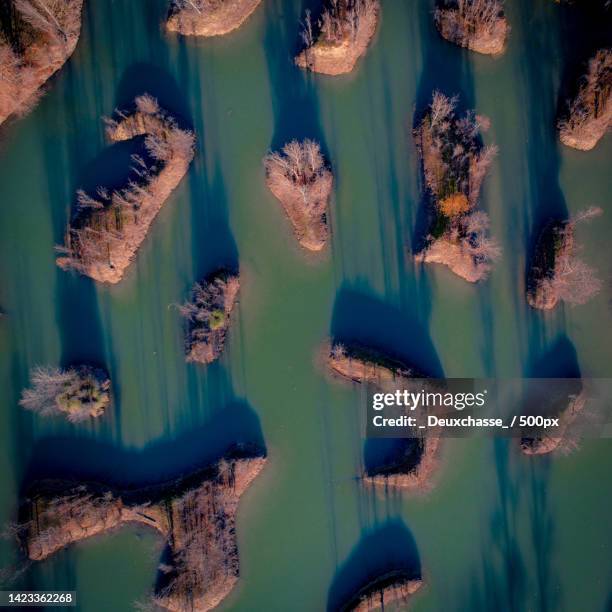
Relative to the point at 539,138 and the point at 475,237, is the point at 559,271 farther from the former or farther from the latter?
the point at 539,138

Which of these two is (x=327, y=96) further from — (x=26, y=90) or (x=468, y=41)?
(x=26, y=90)

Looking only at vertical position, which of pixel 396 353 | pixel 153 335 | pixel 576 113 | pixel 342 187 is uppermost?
pixel 576 113

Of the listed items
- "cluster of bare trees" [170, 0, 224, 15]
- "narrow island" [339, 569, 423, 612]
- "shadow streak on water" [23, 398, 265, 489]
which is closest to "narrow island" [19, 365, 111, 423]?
"shadow streak on water" [23, 398, 265, 489]

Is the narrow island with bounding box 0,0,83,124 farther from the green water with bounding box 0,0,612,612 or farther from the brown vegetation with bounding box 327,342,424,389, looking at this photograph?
the brown vegetation with bounding box 327,342,424,389

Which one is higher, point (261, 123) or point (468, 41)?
point (468, 41)

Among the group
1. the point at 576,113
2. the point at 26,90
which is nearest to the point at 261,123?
the point at 26,90

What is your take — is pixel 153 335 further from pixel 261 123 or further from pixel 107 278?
pixel 261 123
